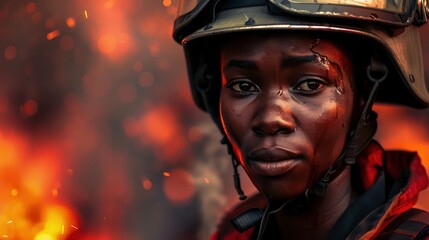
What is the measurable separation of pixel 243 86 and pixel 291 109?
0.25 meters

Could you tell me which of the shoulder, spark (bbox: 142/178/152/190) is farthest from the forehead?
spark (bbox: 142/178/152/190)

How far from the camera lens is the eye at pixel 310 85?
2.93m

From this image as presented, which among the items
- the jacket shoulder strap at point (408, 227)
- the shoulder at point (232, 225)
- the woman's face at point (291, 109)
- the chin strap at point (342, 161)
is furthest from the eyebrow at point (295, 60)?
the shoulder at point (232, 225)

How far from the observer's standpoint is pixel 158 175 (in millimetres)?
5488

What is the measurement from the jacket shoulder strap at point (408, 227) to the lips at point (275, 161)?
0.44 m

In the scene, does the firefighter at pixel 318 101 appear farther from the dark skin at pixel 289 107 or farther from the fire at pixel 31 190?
the fire at pixel 31 190

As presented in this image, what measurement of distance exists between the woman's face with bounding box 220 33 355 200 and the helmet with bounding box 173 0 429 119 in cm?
9

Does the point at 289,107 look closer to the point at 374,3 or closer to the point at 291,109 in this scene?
the point at 291,109

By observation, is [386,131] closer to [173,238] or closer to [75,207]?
[173,238]

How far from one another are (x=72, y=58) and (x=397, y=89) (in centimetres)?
283

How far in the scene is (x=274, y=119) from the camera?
2.85m

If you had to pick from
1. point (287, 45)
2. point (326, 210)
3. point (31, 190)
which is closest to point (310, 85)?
point (287, 45)

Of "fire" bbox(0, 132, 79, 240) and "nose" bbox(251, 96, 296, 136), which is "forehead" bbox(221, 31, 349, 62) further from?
"fire" bbox(0, 132, 79, 240)

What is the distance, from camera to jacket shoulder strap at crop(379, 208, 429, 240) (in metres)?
2.79
